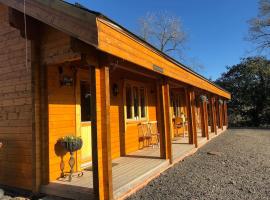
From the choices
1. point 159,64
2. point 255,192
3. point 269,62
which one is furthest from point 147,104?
point 269,62

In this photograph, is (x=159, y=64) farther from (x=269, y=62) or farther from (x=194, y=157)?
(x=269, y=62)

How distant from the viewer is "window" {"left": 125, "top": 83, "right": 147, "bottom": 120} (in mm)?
8305

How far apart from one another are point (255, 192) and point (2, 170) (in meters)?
4.65

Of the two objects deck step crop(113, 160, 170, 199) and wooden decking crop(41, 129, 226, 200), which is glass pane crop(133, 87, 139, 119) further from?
deck step crop(113, 160, 170, 199)

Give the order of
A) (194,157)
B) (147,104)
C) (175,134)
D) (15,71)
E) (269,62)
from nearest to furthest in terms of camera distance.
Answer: (15,71) < (194,157) < (147,104) < (175,134) < (269,62)

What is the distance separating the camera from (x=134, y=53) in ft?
15.1

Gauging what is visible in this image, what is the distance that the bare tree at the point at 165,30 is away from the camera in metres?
33.6

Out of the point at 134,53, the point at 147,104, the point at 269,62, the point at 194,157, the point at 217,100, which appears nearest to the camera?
the point at 134,53

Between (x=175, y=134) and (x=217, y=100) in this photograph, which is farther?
(x=217, y=100)

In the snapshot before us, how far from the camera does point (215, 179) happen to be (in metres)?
→ 5.71

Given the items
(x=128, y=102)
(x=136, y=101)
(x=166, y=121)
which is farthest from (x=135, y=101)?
(x=166, y=121)

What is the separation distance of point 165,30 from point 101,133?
31.1 meters

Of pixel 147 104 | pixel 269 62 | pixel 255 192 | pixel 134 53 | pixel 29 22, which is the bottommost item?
pixel 255 192

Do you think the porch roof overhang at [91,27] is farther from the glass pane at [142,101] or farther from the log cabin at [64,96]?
the glass pane at [142,101]
